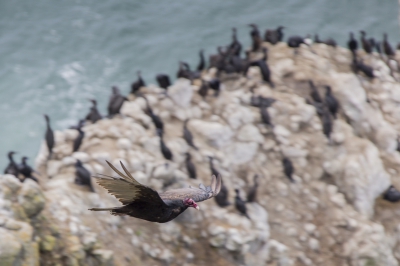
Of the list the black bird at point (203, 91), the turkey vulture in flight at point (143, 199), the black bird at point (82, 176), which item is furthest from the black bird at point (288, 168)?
the turkey vulture in flight at point (143, 199)

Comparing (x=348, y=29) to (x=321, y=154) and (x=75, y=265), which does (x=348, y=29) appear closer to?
(x=321, y=154)

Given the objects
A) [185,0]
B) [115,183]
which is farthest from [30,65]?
[115,183]

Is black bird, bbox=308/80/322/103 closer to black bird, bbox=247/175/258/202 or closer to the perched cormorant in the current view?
black bird, bbox=247/175/258/202

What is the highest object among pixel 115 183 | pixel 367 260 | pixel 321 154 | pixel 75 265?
pixel 115 183

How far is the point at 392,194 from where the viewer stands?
17.4m

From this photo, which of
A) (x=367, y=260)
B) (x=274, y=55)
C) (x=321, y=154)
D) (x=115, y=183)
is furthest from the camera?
(x=274, y=55)

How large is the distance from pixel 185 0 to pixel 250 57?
505 inches

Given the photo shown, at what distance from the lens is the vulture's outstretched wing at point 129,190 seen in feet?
22.3

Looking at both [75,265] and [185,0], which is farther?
[185,0]

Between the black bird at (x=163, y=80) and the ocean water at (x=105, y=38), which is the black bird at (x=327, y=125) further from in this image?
the ocean water at (x=105, y=38)

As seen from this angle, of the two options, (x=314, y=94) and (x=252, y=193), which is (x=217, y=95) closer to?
(x=314, y=94)

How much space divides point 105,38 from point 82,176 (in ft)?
54.6

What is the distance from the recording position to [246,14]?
32.0 meters

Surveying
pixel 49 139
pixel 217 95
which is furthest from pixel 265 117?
pixel 49 139
